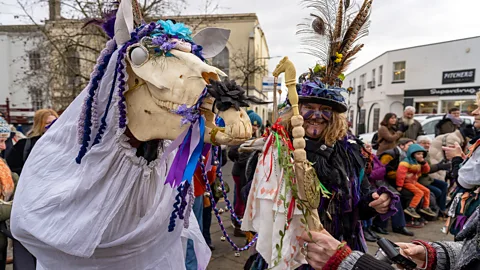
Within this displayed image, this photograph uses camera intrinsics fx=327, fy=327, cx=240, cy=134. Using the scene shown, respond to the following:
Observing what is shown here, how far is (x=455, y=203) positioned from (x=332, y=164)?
2420 mm

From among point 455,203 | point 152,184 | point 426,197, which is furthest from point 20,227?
point 426,197

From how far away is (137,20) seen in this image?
56.2 inches

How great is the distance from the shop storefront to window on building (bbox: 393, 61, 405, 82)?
52.0 inches

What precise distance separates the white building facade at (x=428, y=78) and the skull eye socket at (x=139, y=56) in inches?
719

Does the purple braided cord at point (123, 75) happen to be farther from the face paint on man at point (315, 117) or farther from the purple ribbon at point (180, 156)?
the face paint on man at point (315, 117)

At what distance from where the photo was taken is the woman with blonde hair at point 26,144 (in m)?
3.63

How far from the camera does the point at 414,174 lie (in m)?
5.83

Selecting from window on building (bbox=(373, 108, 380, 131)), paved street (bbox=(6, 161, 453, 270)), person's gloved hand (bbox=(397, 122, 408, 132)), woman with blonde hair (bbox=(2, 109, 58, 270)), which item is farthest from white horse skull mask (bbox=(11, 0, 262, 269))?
window on building (bbox=(373, 108, 380, 131))

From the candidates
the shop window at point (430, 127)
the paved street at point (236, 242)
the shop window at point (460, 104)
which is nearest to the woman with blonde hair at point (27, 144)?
the paved street at point (236, 242)

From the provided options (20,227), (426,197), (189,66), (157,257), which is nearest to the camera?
(189,66)

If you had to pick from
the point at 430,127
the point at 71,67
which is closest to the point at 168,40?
the point at 71,67

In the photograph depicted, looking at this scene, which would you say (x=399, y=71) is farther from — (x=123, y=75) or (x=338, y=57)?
(x=123, y=75)

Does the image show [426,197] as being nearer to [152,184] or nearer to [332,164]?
[332,164]

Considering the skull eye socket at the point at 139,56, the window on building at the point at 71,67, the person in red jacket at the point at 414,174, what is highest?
the window on building at the point at 71,67
